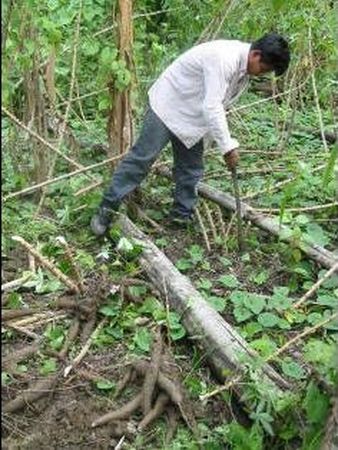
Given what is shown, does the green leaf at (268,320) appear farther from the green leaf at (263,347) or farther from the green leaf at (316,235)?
the green leaf at (316,235)

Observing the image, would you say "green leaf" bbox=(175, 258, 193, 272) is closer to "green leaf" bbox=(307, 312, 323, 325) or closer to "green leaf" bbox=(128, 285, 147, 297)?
"green leaf" bbox=(128, 285, 147, 297)

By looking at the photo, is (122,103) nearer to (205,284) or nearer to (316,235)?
(205,284)

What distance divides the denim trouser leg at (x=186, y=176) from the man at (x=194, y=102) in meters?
0.02

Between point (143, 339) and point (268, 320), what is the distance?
742 millimetres

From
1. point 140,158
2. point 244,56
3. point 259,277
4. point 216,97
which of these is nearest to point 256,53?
point 244,56

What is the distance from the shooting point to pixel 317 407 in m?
2.77

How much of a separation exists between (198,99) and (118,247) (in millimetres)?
1115

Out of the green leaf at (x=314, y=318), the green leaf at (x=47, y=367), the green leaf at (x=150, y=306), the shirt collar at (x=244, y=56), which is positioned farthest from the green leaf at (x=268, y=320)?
the shirt collar at (x=244, y=56)

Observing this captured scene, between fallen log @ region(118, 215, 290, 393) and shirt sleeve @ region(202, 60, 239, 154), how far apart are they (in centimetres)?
83

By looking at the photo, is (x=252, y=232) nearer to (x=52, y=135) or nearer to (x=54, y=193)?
(x=54, y=193)

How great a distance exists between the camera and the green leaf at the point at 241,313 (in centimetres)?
402

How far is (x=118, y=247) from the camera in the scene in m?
4.50

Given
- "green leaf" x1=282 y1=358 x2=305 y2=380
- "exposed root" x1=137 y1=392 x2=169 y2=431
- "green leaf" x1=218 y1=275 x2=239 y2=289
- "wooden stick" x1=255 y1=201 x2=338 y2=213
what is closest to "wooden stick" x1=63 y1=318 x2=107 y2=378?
"exposed root" x1=137 y1=392 x2=169 y2=431

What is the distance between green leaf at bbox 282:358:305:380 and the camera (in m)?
3.52
